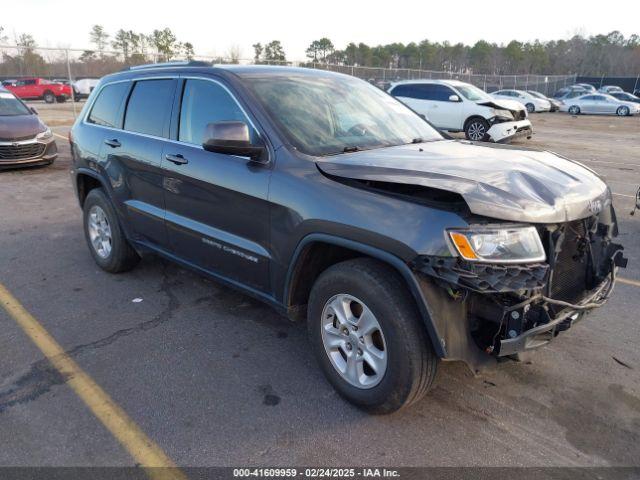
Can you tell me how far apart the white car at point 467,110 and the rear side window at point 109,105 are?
34.8 ft

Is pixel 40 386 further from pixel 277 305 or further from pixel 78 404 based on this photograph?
pixel 277 305

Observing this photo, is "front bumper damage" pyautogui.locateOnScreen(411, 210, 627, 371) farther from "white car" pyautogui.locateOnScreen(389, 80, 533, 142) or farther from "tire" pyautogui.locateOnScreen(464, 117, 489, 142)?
"tire" pyautogui.locateOnScreen(464, 117, 489, 142)

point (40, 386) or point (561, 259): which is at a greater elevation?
point (561, 259)

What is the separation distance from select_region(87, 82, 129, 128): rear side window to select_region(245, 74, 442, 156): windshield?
171 centimetres

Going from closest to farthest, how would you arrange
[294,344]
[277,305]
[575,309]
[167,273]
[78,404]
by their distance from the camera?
1. [575,309]
2. [78,404]
3. [277,305]
4. [294,344]
5. [167,273]

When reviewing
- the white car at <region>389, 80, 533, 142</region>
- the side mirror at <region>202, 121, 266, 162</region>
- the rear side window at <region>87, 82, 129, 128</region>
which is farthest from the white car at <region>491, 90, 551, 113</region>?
the side mirror at <region>202, 121, 266, 162</region>

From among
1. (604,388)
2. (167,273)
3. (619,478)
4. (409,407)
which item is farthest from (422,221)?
(167,273)

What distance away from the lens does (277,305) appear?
324cm

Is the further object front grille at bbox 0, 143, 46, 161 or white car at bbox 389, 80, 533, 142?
white car at bbox 389, 80, 533, 142

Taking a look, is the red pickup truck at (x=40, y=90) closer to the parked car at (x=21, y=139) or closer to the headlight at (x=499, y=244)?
the parked car at (x=21, y=139)

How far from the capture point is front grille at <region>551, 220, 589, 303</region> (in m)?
2.69

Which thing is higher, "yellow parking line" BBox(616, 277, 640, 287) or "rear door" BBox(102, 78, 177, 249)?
"rear door" BBox(102, 78, 177, 249)

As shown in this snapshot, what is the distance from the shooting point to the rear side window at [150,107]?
13.0 feet

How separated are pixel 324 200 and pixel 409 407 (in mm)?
1296
